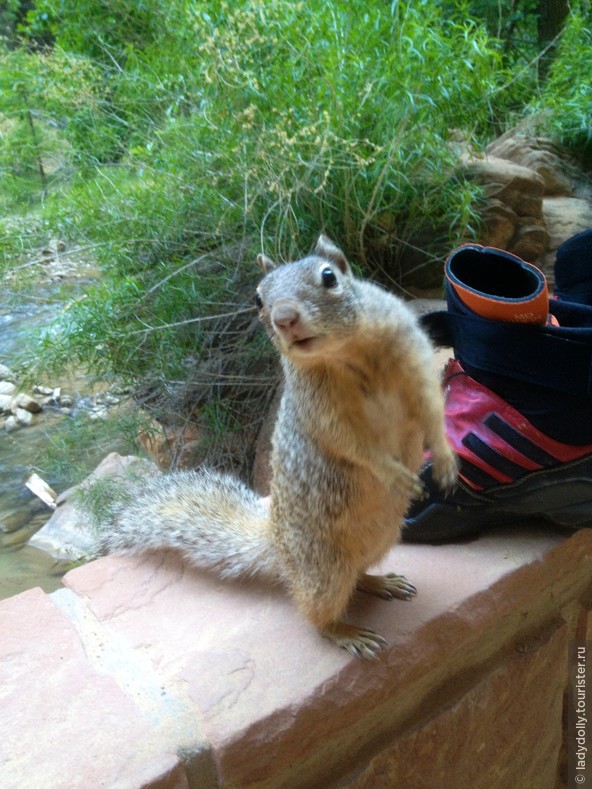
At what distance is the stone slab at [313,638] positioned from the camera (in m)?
0.99

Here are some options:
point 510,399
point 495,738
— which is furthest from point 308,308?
point 495,738

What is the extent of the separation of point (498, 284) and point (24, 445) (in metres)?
1.97

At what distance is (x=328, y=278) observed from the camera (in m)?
1.08

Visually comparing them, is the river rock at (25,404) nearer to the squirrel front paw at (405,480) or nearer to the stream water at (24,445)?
the stream water at (24,445)

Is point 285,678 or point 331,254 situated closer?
point 285,678

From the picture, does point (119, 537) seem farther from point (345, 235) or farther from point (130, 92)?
point (130, 92)

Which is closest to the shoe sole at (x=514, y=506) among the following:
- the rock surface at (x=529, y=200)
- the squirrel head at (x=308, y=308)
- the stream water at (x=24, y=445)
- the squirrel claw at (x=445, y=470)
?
the squirrel claw at (x=445, y=470)

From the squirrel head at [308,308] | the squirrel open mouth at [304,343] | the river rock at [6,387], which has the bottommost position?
the river rock at [6,387]

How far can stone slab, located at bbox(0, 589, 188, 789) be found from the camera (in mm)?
875

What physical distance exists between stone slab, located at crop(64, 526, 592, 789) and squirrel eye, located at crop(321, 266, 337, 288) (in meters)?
0.59

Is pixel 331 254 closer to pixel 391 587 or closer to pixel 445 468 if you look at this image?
pixel 445 468

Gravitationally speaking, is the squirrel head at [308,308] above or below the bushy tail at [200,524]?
above

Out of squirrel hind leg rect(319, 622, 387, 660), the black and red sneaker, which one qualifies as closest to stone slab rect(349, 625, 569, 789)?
squirrel hind leg rect(319, 622, 387, 660)

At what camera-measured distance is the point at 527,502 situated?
1.36m
